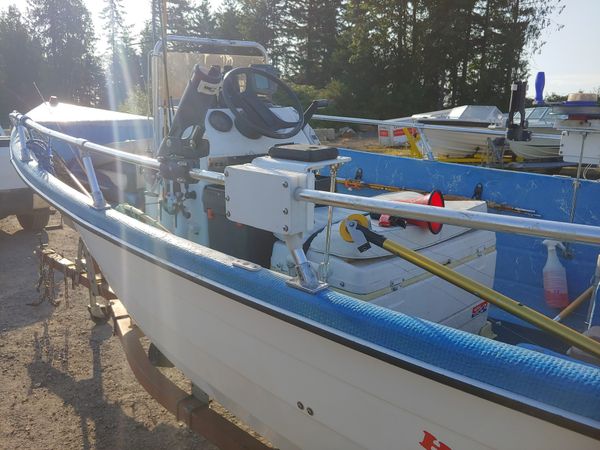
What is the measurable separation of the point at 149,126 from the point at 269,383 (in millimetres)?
4656

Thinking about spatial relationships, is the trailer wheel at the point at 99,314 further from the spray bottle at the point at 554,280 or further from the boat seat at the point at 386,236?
the spray bottle at the point at 554,280

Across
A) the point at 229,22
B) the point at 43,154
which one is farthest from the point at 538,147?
the point at 229,22

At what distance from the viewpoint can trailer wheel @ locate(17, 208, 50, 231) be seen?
6.33 metres

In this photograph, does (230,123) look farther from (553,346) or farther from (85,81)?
(85,81)

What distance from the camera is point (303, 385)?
1624 millimetres

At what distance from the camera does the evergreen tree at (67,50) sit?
34219mm

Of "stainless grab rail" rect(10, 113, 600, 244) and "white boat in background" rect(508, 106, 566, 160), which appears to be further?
"white boat in background" rect(508, 106, 566, 160)

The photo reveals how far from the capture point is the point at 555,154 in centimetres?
1061

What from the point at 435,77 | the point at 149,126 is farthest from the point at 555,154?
the point at 435,77

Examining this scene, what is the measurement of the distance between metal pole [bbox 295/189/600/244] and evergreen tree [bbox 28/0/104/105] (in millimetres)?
35360

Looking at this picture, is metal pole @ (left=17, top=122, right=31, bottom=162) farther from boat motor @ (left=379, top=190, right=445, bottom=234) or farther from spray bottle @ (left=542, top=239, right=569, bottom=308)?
spray bottle @ (left=542, top=239, right=569, bottom=308)

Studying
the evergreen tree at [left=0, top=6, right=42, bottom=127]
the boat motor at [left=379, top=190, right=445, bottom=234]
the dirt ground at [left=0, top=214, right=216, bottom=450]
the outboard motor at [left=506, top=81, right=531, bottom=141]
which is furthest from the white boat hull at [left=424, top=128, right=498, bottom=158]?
the evergreen tree at [left=0, top=6, right=42, bottom=127]

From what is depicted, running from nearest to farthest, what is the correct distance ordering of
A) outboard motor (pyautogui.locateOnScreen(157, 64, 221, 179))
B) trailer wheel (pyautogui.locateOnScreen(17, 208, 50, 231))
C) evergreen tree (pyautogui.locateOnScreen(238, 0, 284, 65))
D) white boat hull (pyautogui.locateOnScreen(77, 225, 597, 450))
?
white boat hull (pyautogui.locateOnScreen(77, 225, 597, 450)), outboard motor (pyautogui.locateOnScreen(157, 64, 221, 179)), trailer wheel (pyautogui.locateOnScreen(17, 208, 50, 231)), evergreen tree (pyautogui.locateOnScreen(238, 0, 284, 65))

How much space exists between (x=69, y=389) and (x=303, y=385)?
2197mm
